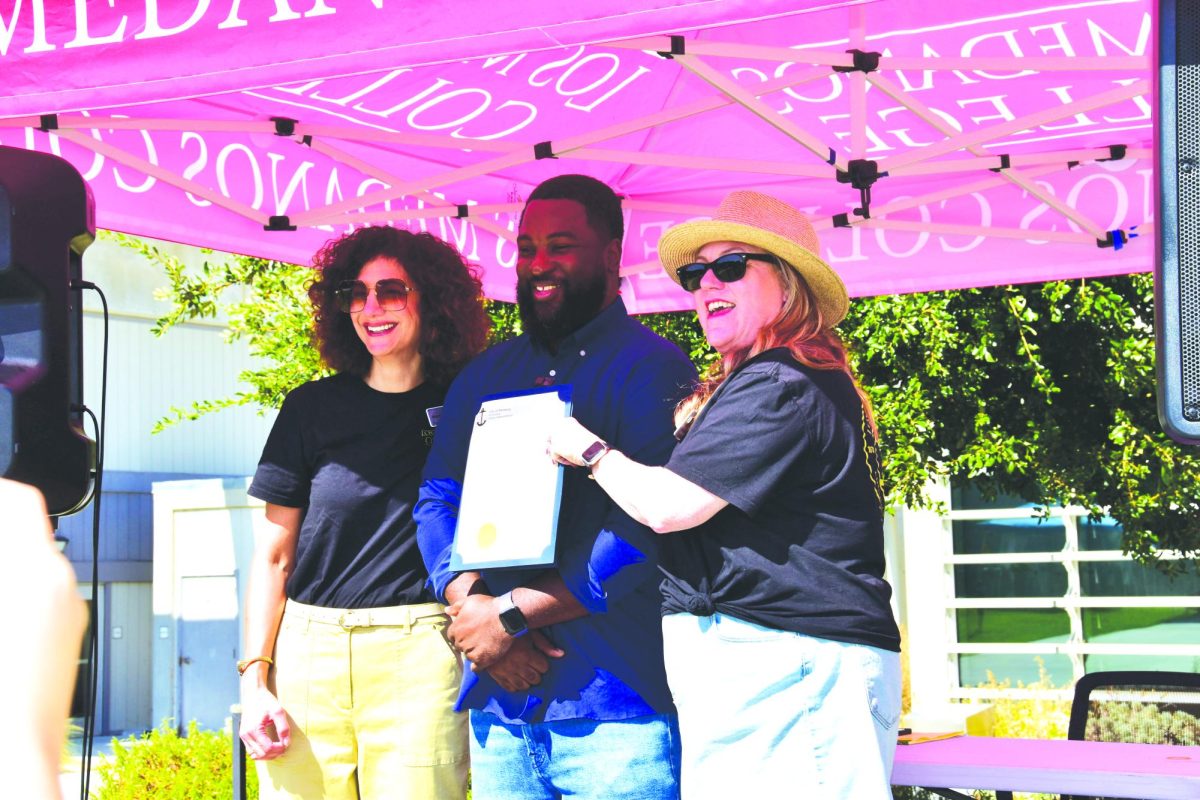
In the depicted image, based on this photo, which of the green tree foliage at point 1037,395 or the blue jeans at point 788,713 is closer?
the blue jeans at point 788,713

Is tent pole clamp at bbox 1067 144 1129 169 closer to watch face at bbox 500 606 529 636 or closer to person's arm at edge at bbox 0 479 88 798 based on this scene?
watch face at bbox 500 606 529 636

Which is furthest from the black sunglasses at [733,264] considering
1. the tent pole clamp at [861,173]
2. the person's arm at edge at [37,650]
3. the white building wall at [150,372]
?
the white building wall at [150,372]

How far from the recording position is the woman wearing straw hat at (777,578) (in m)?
2.44

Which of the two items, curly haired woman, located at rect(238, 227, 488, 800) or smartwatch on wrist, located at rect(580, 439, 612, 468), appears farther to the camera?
curly haired woman, located at rect(238, 227, 488, 800)

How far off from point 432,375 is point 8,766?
2.74 m

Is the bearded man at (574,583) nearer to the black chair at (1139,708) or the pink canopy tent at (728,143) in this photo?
the pink canopy tent at (728,143)

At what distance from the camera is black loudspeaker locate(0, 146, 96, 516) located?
227cm

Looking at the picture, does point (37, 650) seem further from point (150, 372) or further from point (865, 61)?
point (150, 372)

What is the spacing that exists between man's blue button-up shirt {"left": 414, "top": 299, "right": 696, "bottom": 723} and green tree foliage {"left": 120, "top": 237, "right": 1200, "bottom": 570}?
9.81 feet

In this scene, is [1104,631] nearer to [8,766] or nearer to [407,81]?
[407,81]

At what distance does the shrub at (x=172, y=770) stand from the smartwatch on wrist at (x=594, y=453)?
561cm

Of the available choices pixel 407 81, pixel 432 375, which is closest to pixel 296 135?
pixel 407 81

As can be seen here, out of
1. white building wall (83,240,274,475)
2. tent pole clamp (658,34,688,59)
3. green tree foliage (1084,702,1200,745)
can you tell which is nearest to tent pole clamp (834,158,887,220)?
tent pole clamp (658,34,688,59)

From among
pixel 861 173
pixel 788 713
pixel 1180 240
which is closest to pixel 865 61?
pixel 861 173
